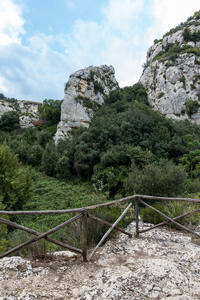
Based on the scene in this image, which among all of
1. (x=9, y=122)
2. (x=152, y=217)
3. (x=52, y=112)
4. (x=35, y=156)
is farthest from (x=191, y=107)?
(x=9, y=122)

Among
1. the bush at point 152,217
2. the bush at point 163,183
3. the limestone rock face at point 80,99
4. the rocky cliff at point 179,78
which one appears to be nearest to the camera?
the bush at point 152,217

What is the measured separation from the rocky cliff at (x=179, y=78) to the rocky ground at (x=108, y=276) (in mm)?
25918

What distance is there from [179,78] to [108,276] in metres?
32.0

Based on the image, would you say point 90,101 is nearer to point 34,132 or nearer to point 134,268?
point 34,132

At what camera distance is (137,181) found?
885cm

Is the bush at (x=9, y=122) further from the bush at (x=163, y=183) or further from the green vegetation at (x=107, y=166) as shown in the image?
the bush at (x=163, y=183)

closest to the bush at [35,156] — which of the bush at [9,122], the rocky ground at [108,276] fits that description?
the bush at [9,122]

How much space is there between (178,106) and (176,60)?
33.8 feet

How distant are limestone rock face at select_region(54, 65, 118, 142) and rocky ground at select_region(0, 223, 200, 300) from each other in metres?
20.9

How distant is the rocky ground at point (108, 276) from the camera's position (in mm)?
1985

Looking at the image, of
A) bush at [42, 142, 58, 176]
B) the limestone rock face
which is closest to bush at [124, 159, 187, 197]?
bush at [42, 142, 58, 176]

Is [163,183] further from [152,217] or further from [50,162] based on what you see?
[50,162]

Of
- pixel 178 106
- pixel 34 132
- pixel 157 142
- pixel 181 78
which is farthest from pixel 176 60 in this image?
pixel 34 132

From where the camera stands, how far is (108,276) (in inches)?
92.3
